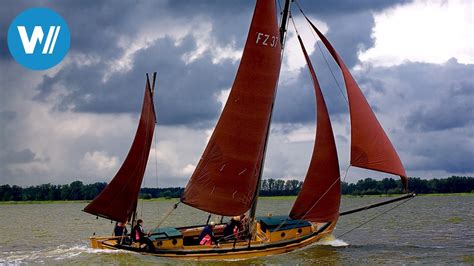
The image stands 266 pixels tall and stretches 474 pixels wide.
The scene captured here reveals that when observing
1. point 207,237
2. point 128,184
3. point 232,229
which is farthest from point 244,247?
point 128,184

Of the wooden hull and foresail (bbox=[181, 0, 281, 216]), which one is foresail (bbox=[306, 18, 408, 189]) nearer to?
foresail (bbox=[181, 0, 281, 216])

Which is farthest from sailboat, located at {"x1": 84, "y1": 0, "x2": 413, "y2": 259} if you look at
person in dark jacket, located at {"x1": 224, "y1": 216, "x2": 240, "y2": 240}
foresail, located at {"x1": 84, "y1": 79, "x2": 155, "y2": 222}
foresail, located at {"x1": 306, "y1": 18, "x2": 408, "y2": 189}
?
foresail, located at {"x1": 84, "y1": 79, "x2": 155, "y2": 222}

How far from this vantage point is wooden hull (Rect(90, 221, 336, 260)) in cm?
2570

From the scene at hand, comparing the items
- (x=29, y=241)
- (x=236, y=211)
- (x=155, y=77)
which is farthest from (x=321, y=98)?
(x=29, y=241)

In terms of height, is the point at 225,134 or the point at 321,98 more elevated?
the point at 321,98

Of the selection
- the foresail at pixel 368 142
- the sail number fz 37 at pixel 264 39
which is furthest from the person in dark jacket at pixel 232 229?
the sail number fz 37 at pixel 264 39

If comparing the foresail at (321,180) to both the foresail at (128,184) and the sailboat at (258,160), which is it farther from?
the foresail at (128,184)

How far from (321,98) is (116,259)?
12855 millimetres

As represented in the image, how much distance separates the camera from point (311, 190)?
28078 millimetres

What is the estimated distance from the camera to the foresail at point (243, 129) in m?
26.5

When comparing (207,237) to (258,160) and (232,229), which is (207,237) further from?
(258,160)

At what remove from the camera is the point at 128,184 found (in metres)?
29.1

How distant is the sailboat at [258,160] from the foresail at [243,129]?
0.05 metres

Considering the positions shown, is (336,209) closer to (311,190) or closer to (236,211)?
(311,190)
